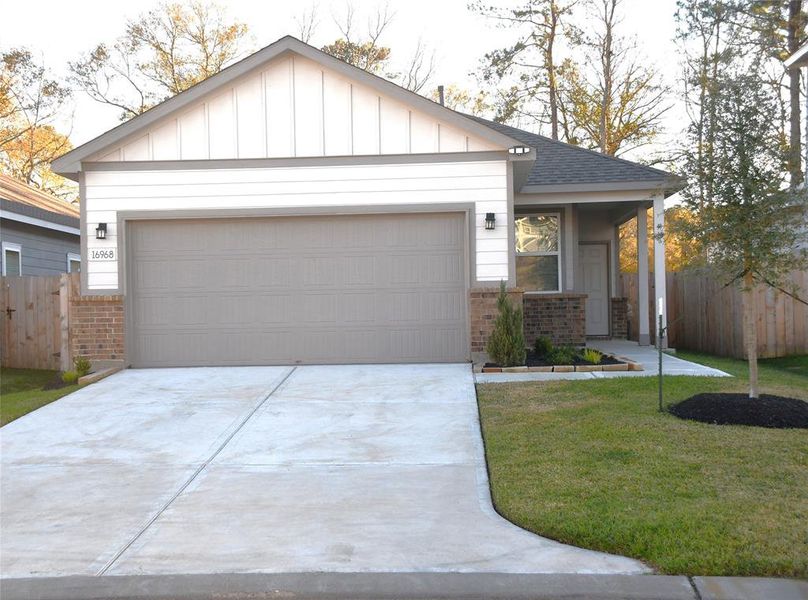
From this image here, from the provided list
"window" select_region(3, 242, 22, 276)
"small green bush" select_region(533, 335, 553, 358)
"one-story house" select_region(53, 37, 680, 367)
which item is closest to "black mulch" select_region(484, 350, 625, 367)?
"small green bush" select_region(533, 335, 553, 358)

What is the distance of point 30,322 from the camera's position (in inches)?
588

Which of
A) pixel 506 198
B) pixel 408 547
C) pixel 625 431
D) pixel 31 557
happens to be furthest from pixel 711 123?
pixel 31 557

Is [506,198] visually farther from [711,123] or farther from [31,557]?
[31,557]

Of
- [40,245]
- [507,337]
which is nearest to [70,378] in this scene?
[507,337]

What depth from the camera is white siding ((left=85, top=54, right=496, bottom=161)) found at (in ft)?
39.8

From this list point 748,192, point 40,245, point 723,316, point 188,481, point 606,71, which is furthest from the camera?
point 606,71

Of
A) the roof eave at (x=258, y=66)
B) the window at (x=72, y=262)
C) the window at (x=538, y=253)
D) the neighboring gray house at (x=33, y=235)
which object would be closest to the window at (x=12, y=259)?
the neighboring gray house at (x=33, y=235)

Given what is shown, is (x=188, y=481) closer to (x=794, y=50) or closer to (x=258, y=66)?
(x=258, y=66)

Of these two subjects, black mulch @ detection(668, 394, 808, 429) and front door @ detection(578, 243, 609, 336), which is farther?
front door @ detection(578, 243, 609, 336)

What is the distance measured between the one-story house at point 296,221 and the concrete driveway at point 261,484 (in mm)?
1519

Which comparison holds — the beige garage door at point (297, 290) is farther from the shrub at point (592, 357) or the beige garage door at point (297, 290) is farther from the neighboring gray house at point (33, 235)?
the neighboring gray house at point (33, 235)

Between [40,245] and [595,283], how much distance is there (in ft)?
41.3

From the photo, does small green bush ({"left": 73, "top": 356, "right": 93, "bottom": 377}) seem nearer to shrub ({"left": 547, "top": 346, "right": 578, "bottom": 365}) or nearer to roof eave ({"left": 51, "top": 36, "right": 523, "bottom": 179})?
roof eave ({"left": 51, "top": 36, "right": 523, "bottom": 179})

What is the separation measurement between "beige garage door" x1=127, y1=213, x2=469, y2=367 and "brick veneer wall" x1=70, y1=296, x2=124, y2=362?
24 centimetres
